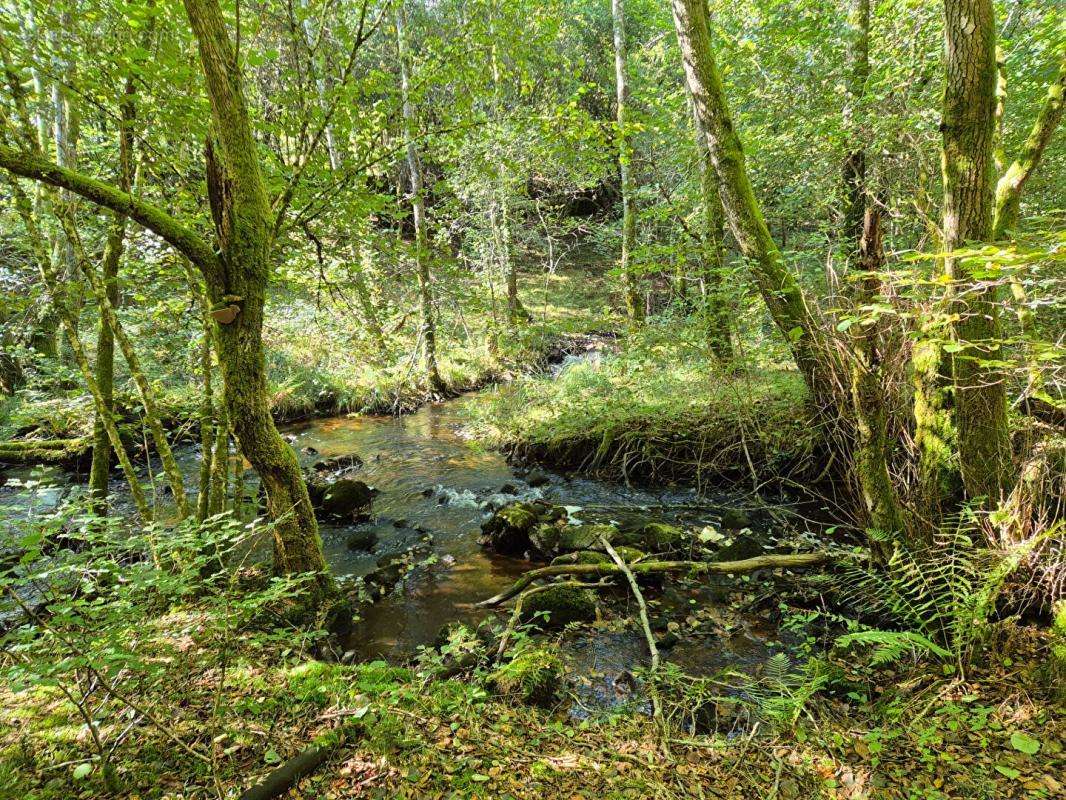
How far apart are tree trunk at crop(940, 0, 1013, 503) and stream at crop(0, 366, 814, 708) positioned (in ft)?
7.18

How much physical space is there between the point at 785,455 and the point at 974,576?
3.68 metres

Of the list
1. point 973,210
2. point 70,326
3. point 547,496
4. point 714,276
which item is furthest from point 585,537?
point 714,276

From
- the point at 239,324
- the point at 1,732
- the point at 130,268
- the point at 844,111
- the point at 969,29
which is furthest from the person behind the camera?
the point at 844,111

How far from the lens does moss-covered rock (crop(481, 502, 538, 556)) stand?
6.37 metres

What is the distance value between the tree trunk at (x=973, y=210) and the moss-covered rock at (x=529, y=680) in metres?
3.66

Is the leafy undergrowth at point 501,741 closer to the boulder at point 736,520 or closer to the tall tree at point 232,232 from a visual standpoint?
the tall tree at point 232,232

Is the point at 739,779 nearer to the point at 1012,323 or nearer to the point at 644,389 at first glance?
the point at 1012,323

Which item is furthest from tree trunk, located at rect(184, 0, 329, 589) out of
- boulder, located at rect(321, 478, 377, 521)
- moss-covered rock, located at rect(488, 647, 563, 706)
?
boulder, located at rect(321, 478, 377, 521)

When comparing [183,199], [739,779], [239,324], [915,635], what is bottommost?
[739,779]

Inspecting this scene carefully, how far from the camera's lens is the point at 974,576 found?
3.62 m

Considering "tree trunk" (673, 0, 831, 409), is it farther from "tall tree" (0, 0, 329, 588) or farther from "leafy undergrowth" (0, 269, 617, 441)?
"tall tree" (0, 0, 329, 588)

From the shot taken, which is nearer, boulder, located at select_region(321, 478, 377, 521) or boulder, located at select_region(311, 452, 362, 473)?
boulder, located at select_region(321, 478, 377, 521)

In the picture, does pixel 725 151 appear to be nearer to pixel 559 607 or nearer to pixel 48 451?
pixel 559 607

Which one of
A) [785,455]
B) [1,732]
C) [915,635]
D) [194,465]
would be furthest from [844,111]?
[194,465]
